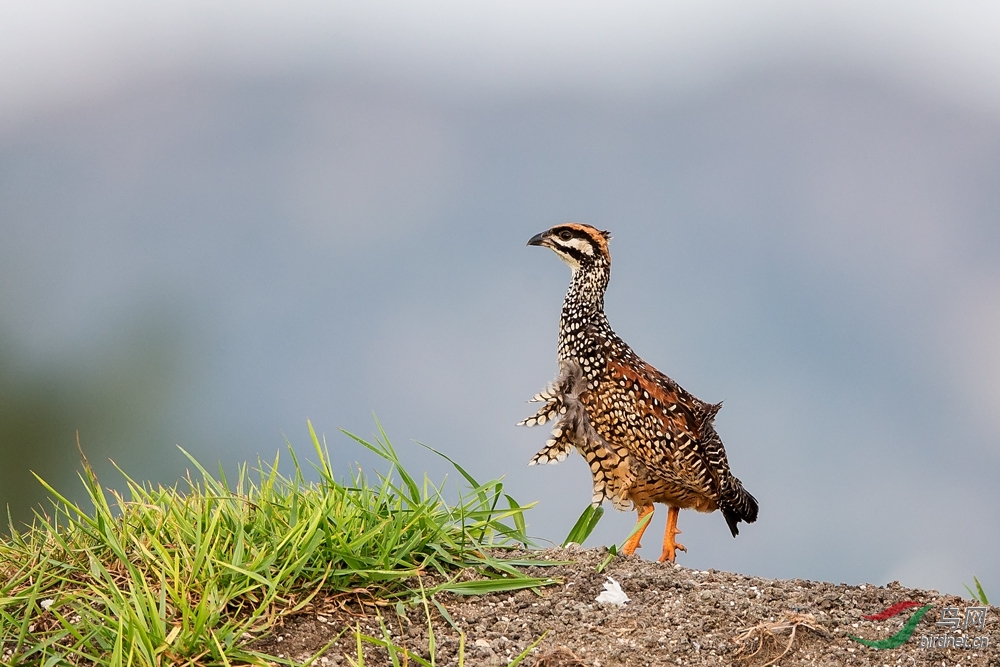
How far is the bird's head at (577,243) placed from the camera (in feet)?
22.9

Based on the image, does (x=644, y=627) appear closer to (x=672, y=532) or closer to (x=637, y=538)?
(x=637, y=538)

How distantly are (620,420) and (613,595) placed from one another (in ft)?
6.78

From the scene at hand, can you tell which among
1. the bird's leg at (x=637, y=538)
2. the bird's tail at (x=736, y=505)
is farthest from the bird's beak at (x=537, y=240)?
the bird's tail at (x=736, y=505)

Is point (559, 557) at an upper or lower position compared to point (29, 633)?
upper

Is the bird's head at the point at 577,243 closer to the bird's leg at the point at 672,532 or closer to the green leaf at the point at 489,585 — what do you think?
the bird's leg at the point at 672,532

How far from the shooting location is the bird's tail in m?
6.77

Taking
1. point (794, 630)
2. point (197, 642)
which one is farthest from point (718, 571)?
point (197, 642)

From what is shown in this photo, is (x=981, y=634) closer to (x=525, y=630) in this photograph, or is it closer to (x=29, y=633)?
(x=525, y=630)

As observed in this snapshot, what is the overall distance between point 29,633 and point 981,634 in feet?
13.7

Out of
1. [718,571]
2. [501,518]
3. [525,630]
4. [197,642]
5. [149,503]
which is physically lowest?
[197,642]

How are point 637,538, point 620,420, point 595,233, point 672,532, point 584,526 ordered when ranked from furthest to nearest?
point 595,233
point 672,532
point 620,420
point 637,538
point 584,526

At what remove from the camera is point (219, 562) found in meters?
4.02

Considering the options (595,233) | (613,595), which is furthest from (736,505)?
(613,595)

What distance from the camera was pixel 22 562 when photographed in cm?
449
